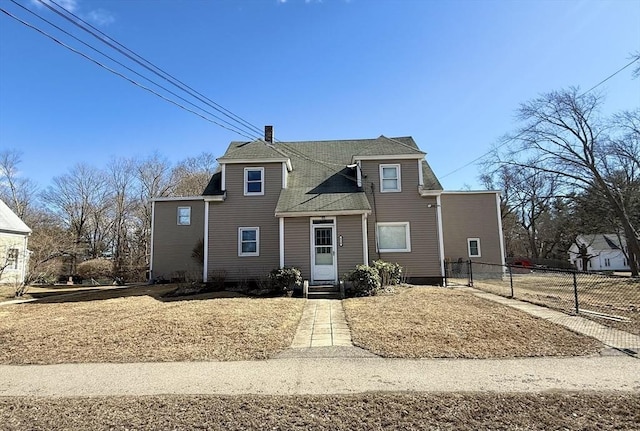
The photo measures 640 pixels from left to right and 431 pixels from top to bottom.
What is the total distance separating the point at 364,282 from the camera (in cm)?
1276

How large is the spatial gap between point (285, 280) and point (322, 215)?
293cm

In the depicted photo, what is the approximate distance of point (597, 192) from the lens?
25.9 metres

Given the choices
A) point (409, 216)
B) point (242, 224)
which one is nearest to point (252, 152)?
point (242, 224)

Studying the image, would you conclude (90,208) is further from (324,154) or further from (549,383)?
(549,383)

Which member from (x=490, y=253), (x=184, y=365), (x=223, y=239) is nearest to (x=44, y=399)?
(x=184, y=365)

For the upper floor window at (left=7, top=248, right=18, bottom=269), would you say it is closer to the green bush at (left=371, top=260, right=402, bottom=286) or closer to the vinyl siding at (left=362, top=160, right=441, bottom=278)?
the vinyl siding at (left=362, top=160, right=441, bottom=278)

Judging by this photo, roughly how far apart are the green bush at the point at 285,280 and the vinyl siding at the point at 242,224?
6.55ft

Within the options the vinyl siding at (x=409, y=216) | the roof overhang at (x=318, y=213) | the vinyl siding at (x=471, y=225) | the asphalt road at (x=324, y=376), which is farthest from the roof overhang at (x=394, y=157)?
the asphalt road at (x=324, y=376)

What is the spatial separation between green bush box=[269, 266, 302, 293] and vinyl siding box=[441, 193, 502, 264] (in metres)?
10.6

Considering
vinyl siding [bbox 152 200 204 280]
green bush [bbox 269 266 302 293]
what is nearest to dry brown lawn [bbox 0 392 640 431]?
green bush [bbox 269 266 302 293]

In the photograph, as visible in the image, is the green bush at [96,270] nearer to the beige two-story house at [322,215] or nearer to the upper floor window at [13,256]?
the upper floor window at [13,256]

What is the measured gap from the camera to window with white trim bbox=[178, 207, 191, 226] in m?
20.8

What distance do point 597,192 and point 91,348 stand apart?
30.6 m

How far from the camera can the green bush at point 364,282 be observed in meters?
12.8
